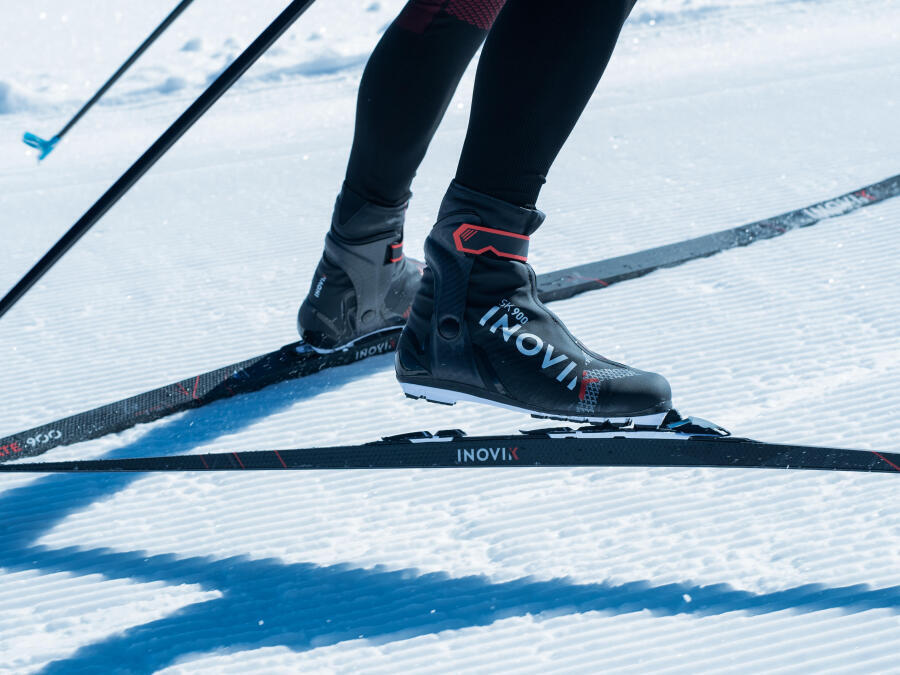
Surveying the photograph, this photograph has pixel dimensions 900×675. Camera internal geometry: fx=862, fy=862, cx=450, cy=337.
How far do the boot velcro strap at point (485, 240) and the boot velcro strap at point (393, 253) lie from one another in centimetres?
38

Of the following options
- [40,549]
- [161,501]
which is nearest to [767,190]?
[161,501]

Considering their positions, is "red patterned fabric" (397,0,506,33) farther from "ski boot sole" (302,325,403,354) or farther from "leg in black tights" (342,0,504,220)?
"ski boot sole" (302,325,403,354)

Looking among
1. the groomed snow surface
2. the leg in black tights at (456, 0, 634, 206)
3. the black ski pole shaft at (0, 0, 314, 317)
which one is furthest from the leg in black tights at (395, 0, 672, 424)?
→ the black ski pole shaft at (0, 0, 314, 317)

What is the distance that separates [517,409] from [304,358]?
1.67 feet

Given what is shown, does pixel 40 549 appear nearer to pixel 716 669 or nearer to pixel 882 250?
pixel 716 669

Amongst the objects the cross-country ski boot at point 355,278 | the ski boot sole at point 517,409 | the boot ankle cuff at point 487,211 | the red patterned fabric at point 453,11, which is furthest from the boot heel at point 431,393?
the red patterned fabric at point 453,11

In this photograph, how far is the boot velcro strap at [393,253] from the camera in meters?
1.36

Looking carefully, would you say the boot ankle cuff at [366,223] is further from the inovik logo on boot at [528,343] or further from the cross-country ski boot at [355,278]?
the inovik logo on boot at [528,343]

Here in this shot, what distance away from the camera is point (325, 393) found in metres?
1.38

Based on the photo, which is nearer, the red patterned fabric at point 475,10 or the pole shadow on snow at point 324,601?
the pole shadow on snow at point 324,601

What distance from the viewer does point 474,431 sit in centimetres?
122

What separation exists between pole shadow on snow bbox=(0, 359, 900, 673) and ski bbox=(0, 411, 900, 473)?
11 centimetres

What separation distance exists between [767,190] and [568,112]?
4.38 feet

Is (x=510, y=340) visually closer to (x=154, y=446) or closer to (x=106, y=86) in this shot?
(x=154, y=446)
